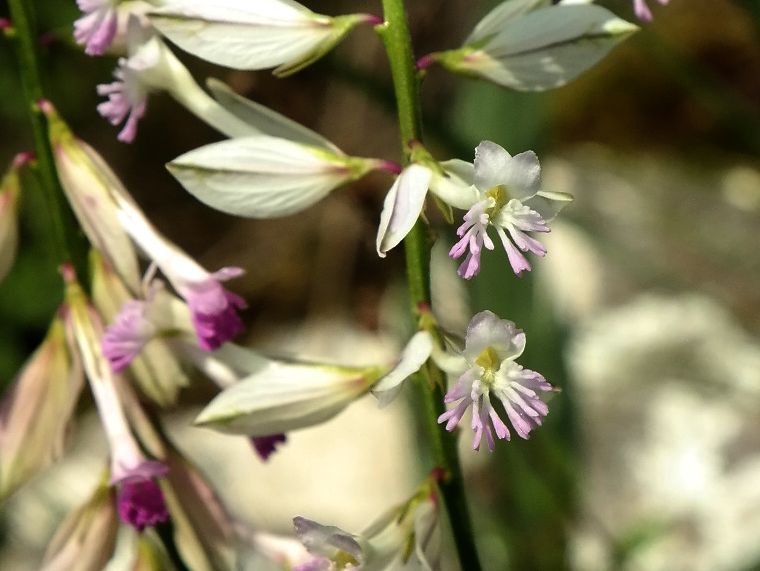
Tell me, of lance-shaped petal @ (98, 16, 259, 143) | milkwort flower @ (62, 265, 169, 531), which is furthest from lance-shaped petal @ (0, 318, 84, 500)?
lance-shaped petal @ (98, 16, 259, 143)

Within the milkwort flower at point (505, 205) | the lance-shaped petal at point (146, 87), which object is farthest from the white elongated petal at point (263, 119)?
the milkwort flower at point (505, 205)

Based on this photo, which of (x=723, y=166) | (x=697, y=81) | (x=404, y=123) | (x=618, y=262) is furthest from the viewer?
(x=723, y=166)

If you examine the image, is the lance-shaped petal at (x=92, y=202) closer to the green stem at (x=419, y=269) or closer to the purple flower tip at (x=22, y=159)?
the purple flower tip at (x=22, y=159)

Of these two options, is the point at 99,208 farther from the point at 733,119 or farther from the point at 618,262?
the point at 618,262

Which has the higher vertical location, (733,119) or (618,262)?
(733,119)

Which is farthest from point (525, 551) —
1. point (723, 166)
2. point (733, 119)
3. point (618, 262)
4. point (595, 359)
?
point (723, 166)
